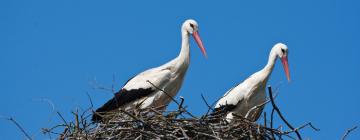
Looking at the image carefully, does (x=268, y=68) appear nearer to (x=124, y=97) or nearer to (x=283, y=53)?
(x=283, y=53)

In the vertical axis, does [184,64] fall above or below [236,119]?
above

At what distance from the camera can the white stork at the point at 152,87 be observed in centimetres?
1202

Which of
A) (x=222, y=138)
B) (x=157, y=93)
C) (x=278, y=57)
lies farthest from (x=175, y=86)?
(x=222, y=138)

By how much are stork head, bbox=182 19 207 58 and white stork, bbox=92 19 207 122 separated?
0.50 metres

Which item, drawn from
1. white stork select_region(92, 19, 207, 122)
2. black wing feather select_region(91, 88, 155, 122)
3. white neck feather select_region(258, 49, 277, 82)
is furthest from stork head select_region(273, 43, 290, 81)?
black wing feather select_region(91, 88, 155, 122)

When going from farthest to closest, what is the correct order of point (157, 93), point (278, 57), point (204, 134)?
point (278, 57) → point (157, 93) → point (204, 134)

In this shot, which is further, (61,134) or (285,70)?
(285,70)

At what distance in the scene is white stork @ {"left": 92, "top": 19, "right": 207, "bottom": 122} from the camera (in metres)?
12.0

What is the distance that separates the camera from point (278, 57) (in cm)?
1288

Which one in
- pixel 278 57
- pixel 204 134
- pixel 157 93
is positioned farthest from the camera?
pixel 278 57

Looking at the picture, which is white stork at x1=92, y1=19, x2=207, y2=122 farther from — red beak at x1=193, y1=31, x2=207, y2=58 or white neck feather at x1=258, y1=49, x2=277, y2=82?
white neck feather at x1=258, y1=49, x2=277, y2=82

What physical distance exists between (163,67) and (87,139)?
7.98ft

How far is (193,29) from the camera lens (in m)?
12.8

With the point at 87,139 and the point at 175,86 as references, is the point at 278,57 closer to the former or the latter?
the point at 175,86
